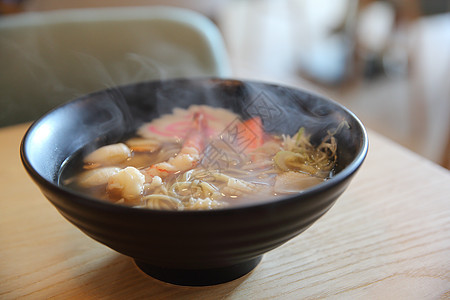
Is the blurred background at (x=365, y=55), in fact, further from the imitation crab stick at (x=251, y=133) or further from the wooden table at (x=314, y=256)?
the wooden table at (x=314, y=256)

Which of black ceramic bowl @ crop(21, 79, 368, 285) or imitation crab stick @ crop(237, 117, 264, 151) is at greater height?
black ceramic bowl @ crop(21, 79, 368, 285)

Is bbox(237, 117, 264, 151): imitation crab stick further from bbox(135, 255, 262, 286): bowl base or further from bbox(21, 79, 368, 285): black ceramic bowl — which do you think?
bbox(135, 255, 262, 286): bowl base

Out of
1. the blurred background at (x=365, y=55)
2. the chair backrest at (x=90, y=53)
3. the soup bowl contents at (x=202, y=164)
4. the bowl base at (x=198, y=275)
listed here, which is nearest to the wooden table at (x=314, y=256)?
the bowl base at (x=198, y=275)

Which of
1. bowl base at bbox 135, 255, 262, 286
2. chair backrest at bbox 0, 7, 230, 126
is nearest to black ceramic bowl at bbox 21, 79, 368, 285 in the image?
bowl base at bbox 135, 255, 262, 286

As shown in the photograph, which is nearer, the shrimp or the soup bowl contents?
the soup bowl contents

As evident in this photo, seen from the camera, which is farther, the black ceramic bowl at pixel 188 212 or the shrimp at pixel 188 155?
the shrimp at pixel 188 155

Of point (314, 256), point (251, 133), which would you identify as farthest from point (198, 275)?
point (251, 133)

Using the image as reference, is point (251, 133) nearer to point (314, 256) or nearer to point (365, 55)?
point (314, 256)

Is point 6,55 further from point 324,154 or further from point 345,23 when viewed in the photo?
point 345,23
